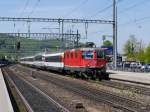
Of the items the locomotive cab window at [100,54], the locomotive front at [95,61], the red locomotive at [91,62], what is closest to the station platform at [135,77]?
the red locomotive at [91,62]

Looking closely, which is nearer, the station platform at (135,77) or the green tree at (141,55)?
the station platform at (135,77)

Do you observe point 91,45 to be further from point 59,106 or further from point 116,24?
point 59,106

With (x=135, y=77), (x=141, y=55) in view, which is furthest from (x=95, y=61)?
(x=141, y=55)

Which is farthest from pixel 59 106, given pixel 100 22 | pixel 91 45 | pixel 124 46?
pixel 124 46

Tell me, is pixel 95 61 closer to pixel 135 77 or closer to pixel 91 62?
pixel 91 62

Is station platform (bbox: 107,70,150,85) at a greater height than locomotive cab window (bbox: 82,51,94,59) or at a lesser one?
lesser

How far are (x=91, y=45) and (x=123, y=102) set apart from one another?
2543cm

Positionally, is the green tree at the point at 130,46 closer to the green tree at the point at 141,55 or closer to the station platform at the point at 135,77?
the green tree at the point at 141,55

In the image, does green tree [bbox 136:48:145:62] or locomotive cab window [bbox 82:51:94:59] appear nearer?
locomotive cab window [bbox 82:51:94:59]

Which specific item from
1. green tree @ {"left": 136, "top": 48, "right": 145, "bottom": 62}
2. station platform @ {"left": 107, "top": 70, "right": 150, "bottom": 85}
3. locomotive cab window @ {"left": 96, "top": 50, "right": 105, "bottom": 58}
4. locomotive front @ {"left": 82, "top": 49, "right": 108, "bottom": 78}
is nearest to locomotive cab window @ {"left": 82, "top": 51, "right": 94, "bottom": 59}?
locomotive front @ {"left": 82, "top": 49, "right": 108, "bottom": 78}

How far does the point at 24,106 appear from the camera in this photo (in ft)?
71.8

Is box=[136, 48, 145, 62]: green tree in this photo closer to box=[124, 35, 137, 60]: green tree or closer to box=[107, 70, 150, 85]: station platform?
box=[124, 35, 137, 60]: green tree

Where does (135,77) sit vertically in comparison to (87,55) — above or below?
below

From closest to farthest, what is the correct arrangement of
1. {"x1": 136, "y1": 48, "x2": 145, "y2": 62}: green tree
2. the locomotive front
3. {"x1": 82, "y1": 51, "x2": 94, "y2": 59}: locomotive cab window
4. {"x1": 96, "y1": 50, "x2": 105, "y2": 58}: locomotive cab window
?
the locomotive front, {"x1": 96, "y1": 50, "x2": 105, "y2": 58}: locomotive cab window, {"x1": 82, "y1": 51, "x2": 94, "y2": 59}: locomotive cab window, {"x1": 136, "y1": 48, "x2": 145, "y2": 62}: green tree
